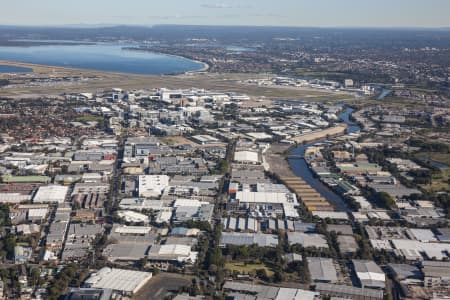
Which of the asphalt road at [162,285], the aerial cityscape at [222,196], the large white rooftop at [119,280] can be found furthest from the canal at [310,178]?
the large white rooftop at [119,280]

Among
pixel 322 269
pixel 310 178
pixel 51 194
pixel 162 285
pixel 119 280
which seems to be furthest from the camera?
pixel 310 178

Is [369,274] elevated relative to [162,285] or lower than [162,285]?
elevated

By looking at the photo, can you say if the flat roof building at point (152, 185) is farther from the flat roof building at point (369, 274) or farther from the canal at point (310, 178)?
the flat roof building at point (369, 274)

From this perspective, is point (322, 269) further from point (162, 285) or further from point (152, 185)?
point (152, 185)

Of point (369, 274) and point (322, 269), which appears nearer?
point (369, 274)

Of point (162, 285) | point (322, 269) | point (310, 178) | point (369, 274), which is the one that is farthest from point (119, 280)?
point (310, 178)

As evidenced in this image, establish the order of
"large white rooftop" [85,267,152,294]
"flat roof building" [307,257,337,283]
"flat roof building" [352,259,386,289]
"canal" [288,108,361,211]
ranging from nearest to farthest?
"large white rooftop" [85,267,152,294] → "flat roof building" [352,259,386,289] → "flat roof building" [307,257,337,283] → "canal" [288,108,361,211]

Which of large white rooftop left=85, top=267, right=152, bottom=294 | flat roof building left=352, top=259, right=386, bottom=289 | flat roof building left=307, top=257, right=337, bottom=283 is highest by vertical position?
flat roof building left=352, top=259, right=386, bottom=289

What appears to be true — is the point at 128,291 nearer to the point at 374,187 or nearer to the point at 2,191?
the point at 2,191

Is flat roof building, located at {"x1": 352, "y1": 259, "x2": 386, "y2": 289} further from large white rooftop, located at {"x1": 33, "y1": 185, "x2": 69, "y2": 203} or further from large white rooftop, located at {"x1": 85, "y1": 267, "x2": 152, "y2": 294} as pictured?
large white rooftop, located at {"x1": 33, "y1": 185, "x2": 69, "y2": 203}

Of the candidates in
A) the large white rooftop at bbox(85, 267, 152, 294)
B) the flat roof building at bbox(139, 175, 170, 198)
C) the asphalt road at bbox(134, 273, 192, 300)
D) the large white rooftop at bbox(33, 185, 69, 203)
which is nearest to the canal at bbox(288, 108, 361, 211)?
the flat roof building at bbox(139, 175, 170, 198)

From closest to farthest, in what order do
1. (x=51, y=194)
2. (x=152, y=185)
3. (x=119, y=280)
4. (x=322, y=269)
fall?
1. (x=119, y=280)
2. (x=322, y=269)
3. (x=51, y=194)
4. (x=152, y=185)
